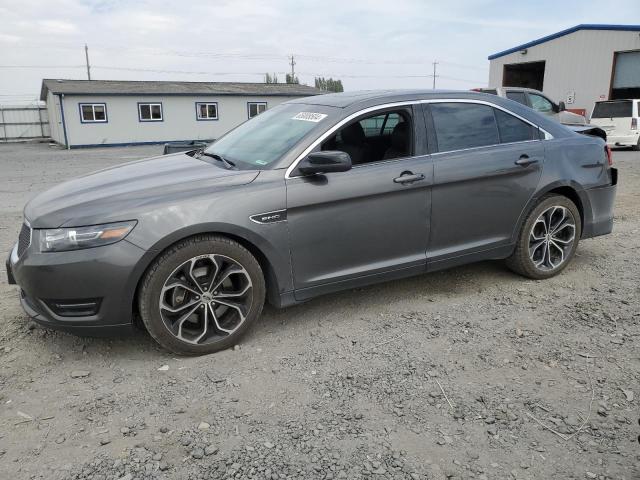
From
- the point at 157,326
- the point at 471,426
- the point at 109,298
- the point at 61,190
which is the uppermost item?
the point at 61,190

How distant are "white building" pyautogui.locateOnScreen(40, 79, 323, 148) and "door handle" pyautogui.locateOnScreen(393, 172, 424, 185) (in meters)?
26.3

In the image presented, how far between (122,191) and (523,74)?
96.4 ft

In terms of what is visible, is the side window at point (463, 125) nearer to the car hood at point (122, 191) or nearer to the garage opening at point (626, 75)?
the car hood at point (122, 191)

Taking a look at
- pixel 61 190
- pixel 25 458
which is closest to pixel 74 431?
pixel 25 458

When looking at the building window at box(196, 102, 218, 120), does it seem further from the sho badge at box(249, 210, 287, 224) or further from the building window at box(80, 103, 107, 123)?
the sho badge at box(249, 210, 287, 224)

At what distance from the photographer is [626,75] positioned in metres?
22.4


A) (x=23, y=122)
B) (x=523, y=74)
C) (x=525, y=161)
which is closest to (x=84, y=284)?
(x=525, y=161)

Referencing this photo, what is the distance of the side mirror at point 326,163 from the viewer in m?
3.38

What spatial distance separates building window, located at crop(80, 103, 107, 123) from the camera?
26922 mm

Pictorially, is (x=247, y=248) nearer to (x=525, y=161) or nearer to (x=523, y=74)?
(x=525, y=161)

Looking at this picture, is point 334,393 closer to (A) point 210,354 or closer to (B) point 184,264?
(A) point 210,354

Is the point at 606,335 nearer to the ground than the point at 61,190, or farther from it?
nearer to the ground

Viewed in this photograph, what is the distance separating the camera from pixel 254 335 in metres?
3.70

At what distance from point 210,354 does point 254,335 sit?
1.27 feet
